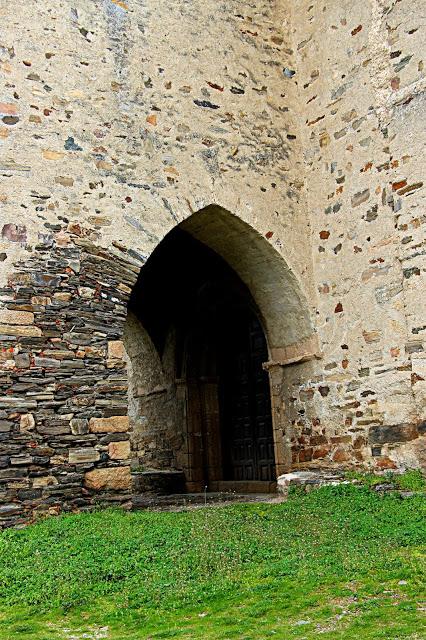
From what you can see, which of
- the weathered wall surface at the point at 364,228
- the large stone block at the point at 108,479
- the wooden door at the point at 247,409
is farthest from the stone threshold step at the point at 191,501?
the wooden door at the point at 247,409

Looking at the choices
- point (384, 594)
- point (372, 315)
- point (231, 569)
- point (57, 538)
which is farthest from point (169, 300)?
point (384, 594)

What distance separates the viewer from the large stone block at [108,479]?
18.7 feet

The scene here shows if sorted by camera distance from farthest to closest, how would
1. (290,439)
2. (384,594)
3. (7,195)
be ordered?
(290,439), (7,195), (384,594)

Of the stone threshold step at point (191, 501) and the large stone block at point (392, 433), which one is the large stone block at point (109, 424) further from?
the large stone block at point (392, 433)

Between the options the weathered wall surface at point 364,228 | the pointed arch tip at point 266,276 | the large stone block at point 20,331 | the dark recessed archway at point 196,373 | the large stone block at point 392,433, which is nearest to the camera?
the large stone block at point 20,331

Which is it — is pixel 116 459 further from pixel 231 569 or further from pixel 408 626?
pixel 408 626

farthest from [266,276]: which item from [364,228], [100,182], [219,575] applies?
[219,575]

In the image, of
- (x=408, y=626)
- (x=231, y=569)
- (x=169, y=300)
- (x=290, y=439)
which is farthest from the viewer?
(x=169, y=300)

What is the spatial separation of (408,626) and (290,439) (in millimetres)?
4627

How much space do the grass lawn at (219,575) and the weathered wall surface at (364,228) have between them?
1.29 m

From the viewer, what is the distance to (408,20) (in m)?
6.54

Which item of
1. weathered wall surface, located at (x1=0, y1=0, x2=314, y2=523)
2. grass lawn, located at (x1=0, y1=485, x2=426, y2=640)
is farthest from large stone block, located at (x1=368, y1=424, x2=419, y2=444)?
weathered wall surface, located at (x1=0, y1=0, x2=314, y2=523)

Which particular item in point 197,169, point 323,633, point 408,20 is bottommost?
point 323,633

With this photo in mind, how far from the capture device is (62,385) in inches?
225
